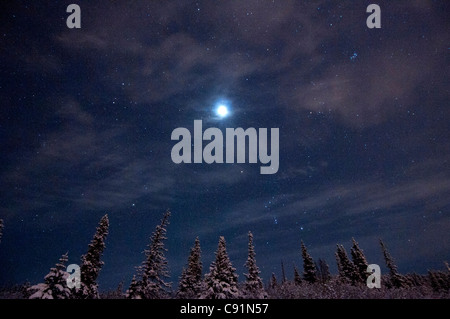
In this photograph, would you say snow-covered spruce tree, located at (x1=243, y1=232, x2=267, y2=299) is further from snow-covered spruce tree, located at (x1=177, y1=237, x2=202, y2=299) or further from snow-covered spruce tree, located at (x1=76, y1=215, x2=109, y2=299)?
snow-covered spruce tree, located at (x1=76, y1=215, x2=109, y2=299)

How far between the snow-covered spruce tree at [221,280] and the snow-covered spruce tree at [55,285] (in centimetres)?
1242

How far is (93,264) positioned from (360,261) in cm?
4451

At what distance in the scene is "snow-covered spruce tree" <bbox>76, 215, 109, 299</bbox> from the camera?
2367cm

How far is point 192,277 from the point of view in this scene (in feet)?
108

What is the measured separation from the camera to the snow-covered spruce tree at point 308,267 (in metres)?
43.6

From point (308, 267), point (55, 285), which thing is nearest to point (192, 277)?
point (55, 285)

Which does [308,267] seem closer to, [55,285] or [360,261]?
[360,261]

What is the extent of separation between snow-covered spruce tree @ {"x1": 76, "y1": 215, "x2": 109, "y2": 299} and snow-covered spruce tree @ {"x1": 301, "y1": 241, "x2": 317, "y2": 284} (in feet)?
110

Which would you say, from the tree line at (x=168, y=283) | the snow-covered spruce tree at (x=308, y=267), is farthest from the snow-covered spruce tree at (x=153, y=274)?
the snow-covered spruce tree at (x=308, y=267)

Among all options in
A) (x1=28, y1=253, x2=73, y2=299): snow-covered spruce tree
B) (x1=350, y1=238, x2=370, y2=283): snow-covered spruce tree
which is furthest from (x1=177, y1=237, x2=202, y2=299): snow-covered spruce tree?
(x1=350, y1=238, x2=370, y2=283): snow-covered spruce tree

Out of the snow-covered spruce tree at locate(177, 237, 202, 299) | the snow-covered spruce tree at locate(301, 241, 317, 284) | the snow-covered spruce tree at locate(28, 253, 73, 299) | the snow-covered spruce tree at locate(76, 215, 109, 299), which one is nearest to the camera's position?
the snow-covered spruce tree at locate(28, 253, 73, 299)
